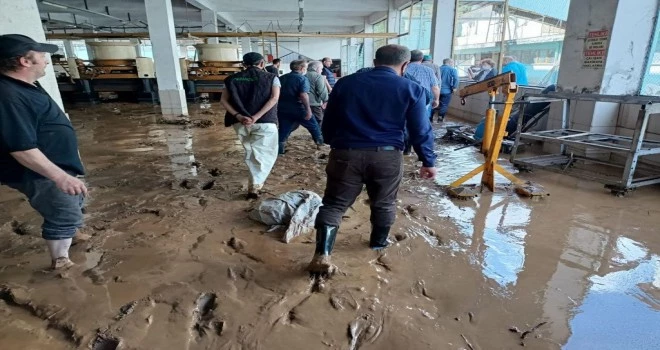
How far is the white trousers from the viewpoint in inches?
159

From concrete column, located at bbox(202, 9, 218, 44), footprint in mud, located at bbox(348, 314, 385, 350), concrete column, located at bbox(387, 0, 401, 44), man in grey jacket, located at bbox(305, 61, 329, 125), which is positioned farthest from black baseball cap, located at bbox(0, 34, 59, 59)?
concrete column, located at bbox(387, 0, 401, 44)

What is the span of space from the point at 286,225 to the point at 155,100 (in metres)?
11.8

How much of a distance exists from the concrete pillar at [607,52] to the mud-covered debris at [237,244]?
194 inches

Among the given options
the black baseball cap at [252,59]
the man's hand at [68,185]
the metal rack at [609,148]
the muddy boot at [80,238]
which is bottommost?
the muddy boot at [80,238]

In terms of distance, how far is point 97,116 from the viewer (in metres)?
10.6

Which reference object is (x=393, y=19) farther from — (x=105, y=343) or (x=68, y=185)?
(x=105, y=343)

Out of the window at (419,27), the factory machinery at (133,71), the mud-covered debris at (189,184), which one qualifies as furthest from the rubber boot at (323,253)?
the window at (419,27)

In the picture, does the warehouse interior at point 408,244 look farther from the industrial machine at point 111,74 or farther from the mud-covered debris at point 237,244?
the industrial machine at point 111,74

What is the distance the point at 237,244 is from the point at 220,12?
16321 millimetres

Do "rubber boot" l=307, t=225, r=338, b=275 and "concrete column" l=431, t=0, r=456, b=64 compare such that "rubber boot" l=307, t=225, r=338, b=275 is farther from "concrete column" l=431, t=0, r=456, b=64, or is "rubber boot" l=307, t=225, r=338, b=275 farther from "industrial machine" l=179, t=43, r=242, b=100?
"industrial machine" l=179, t=43, r=242, b=100

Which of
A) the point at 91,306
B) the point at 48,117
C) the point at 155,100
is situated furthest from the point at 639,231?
the point at 155,100

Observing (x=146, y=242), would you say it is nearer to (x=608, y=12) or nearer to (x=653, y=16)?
(x=608, y=12)

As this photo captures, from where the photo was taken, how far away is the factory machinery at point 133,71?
491 inches

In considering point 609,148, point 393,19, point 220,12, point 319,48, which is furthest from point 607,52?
point 319,48
